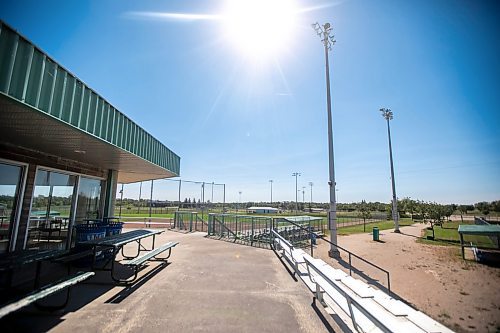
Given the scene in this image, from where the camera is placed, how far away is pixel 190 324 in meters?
3.78

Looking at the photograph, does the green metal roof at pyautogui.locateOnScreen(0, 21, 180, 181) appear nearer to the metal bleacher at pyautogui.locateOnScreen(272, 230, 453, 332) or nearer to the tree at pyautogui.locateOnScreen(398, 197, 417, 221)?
the metal bleacher at pyautogui.locateOnScreen(272, 230, 453, 332)

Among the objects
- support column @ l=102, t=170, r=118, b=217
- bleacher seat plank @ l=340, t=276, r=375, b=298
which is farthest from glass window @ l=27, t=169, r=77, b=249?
bleacher seat plank @ l=340, t=276, r=375, b=298

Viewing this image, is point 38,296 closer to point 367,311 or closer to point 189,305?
point 189,305

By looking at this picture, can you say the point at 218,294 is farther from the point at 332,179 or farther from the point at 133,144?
the point at 332,179

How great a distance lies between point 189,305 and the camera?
4480mm

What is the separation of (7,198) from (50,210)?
1.56 metres

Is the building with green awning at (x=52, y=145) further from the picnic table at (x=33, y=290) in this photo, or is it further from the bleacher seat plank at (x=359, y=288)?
the bleacher seat plank at (x=359, y=288)

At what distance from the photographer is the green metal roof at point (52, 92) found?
3.31 m

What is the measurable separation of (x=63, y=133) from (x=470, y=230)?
18714mm

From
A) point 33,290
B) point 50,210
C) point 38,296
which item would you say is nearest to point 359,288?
point 38,296

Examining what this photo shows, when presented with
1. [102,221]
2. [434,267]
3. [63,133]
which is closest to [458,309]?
[434,267]

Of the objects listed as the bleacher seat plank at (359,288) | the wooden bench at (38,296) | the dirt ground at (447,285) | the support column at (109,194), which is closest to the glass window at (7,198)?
the wooden bench at (38,296)

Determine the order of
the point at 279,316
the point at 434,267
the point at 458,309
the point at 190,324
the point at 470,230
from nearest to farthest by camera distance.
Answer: the point at 190,324, the point at 279,316, the point at 458,309, the point at 434,267, the point at 470,230

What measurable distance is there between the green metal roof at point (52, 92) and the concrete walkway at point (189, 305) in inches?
131
